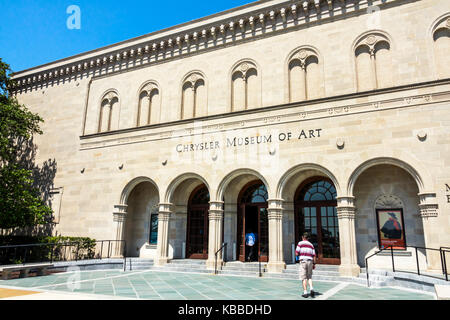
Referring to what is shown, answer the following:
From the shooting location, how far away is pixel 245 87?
643 inches

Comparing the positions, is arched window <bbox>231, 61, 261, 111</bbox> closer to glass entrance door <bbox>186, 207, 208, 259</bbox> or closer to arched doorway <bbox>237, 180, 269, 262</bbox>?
arched doorway <bbox>237, 180, 269, 262</bbox>

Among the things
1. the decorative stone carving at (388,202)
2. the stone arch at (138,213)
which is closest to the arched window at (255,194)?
the stone arch at (138,213)

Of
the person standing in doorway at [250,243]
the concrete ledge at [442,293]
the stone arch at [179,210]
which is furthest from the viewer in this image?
the stone arch at [179,210]

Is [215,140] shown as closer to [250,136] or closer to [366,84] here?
[250,136]

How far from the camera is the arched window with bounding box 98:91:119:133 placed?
1959 cm

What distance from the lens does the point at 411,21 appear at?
13.5 metres

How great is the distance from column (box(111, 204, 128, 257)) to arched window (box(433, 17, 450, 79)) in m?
15.6

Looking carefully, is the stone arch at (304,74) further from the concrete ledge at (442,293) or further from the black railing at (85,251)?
the black railing at (85,251)

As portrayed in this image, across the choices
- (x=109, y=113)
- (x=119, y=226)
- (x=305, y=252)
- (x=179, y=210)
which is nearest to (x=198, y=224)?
(x=179, y=210)

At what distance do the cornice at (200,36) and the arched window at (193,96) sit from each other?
5.14 ft

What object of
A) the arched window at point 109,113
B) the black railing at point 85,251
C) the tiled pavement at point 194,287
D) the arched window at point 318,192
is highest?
the arched window at point 109,113

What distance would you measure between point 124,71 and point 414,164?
1617 cm

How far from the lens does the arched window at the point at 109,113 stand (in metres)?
19.6
